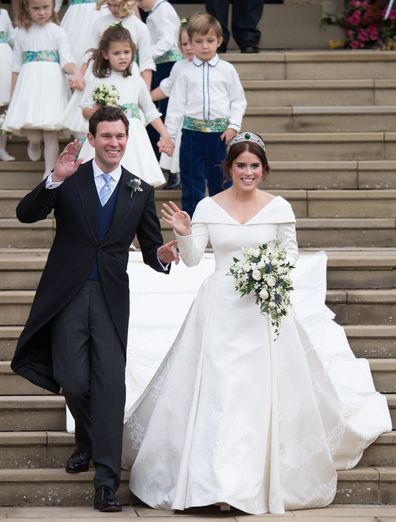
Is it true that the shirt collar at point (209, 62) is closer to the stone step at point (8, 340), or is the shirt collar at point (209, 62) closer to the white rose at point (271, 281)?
the stone step at point (8, 340)

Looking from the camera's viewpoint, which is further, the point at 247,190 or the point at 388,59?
the point at 388,59

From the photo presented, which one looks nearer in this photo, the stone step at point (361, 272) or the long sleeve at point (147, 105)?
the stone step at point (361, 272)

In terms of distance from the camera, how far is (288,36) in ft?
54.0

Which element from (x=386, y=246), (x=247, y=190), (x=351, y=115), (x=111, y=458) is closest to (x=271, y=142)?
(x=351, y=115)

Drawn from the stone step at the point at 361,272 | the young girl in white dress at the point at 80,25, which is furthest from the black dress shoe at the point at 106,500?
the young girl in white dress at the point at 80,25

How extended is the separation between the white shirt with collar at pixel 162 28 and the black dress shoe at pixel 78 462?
17.0ft

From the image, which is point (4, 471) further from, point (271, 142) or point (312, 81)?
point (312, 81)

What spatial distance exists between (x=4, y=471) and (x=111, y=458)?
0.85 metres

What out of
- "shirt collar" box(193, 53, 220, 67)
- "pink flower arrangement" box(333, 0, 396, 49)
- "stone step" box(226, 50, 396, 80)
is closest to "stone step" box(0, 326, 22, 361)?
"shirt collar" box(193, 53, 220, 67)

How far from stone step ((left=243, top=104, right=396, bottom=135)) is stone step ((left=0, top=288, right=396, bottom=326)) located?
9.95ft

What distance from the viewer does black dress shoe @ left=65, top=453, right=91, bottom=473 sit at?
8312mm

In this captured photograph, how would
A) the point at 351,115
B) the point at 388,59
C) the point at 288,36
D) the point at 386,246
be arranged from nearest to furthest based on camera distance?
the point at 386,246 < the point at 351,115 < the point at 388,59 < the point at 288,36

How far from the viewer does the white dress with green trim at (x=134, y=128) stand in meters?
11.0

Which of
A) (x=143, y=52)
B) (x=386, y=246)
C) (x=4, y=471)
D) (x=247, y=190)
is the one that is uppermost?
(x=143, y=52)
